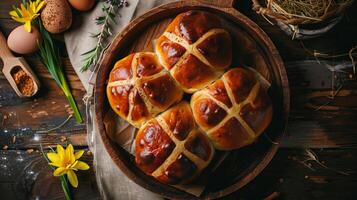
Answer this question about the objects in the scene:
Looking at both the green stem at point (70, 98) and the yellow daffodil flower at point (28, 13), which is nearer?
the yellow daffodil flower at point (28, 13)

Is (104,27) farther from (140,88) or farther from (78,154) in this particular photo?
(78,154)

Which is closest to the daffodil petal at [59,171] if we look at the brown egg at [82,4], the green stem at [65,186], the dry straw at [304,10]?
the green stem at [65,186]

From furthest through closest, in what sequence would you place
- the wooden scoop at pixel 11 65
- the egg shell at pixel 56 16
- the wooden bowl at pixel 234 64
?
1. the wooden scoop at pixel 11 65
2. the egg shell at pixel 56 16
3. the wooden bowl at pixel 234 64

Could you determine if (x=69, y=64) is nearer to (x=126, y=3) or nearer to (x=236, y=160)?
(x=126, y=3)

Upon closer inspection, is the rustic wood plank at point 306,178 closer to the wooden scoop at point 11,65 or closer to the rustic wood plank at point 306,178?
the rustic wood plank at point 306,178

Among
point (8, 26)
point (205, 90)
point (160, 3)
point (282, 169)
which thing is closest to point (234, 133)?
point (205, 90)
